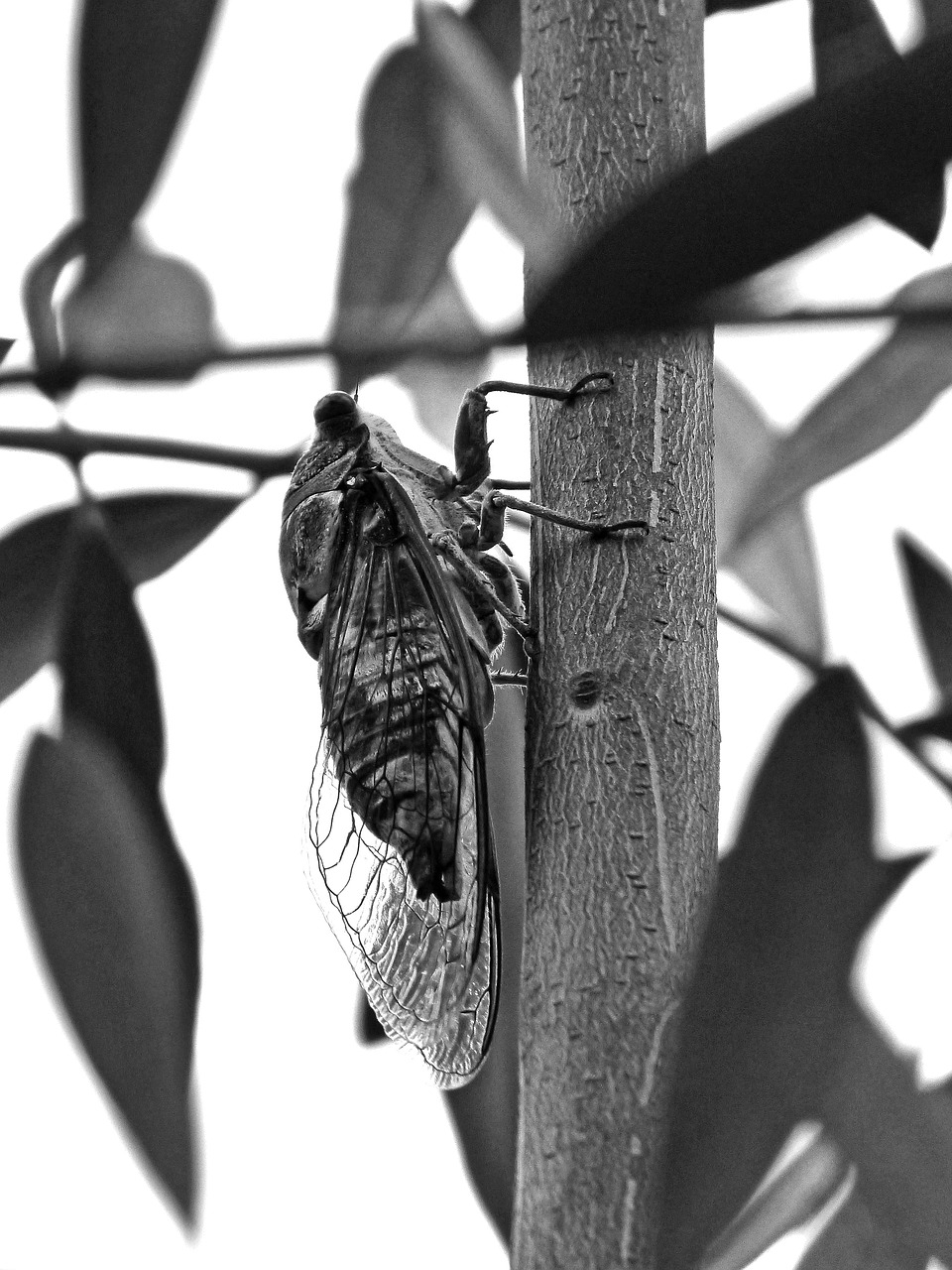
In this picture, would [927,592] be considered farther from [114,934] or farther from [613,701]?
[114,934]

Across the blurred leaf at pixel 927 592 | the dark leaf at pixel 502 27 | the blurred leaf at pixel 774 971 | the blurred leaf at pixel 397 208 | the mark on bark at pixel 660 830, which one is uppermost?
the dark leaf at pixel 502 27

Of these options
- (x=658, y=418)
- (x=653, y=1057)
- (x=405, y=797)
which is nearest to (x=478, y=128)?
(x=658, y=418)

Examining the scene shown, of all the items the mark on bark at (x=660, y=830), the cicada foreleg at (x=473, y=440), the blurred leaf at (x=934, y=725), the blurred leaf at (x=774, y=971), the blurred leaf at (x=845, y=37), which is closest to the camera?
the blurred leaf at (x=774, y=971)

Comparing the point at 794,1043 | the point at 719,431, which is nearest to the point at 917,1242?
the point at 794,1043

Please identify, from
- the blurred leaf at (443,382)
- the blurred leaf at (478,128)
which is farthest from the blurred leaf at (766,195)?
the blurred leaf at (443,382)

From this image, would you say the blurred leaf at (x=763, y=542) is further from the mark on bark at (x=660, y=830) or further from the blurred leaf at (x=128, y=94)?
the blurred leaf at (x=128, y=94)

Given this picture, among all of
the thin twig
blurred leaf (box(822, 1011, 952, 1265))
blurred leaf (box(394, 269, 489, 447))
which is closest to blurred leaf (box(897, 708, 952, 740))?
the thin twig
